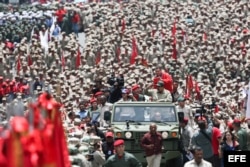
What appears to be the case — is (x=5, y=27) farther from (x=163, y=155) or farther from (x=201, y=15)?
(x=163, y=155)

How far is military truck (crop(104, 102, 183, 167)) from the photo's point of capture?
2017cm

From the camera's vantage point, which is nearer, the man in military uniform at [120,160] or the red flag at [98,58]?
the man in military uniform at [120,160]

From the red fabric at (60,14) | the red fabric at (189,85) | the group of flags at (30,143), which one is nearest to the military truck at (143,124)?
the red fabric at (189,85)

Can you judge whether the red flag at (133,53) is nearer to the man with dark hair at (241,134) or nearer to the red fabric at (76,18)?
the red fabric at (76,18)

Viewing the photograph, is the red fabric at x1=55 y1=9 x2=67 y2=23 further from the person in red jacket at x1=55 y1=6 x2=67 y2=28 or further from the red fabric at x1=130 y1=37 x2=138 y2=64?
the red fabric at x1=130 y1=37 x2=138 y2=64

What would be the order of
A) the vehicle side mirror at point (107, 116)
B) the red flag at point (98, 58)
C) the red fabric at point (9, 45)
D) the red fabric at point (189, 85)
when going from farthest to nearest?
1. the red fabric at point (9, 45)
2. the red flag at point (98, 58)
3. the red fabric at point (189, 85)
4. the vehicle side mirror at point (107, 116)

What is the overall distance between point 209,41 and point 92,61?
4.57 meters

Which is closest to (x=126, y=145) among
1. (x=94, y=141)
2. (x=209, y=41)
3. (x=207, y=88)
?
(x=94, y=141)

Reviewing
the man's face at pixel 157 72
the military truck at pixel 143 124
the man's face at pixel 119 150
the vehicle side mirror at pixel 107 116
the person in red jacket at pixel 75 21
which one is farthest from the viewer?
the person in red jacket at pixel 75 21

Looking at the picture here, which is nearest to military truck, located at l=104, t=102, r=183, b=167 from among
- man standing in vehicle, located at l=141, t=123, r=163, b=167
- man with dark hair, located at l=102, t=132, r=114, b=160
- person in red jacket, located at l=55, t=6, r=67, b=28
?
man standing in vehicle, located at l=141, t=123, r=163, b=167

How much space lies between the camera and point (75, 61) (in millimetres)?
37500

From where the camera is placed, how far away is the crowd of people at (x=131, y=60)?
2155 centimetres

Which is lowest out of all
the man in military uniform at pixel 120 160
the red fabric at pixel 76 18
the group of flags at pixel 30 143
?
the man in military uniform at pixel 120 160

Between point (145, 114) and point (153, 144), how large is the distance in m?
2.28
